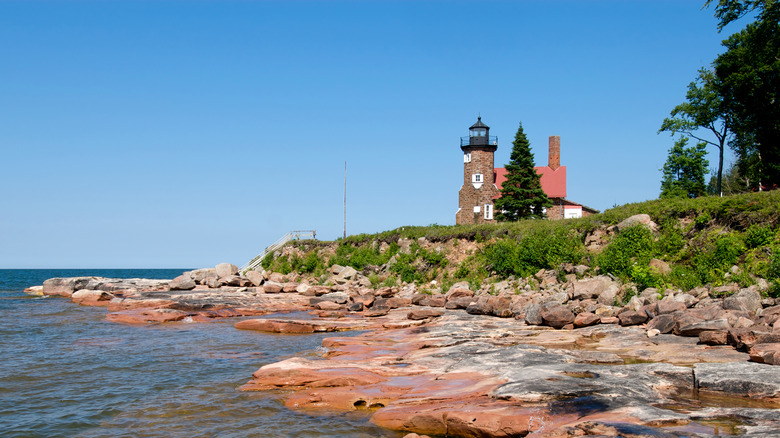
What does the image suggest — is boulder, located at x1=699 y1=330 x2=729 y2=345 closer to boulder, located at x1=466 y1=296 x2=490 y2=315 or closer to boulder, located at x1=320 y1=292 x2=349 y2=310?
boulder, located at x1=466 y1=296 x2=490 y2=315

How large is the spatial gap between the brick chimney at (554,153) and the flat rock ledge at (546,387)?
153ft

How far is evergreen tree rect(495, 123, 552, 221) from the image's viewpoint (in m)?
43.2

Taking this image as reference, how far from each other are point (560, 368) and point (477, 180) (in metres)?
44.2

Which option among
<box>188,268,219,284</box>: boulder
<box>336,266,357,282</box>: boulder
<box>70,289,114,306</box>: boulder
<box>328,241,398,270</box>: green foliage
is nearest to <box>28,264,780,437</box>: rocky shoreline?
<box>70,289,114,306</box>: boulder

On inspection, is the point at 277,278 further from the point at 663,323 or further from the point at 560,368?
the point at 560,368

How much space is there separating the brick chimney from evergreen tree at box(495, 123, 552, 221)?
13522 mm

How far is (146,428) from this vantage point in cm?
775

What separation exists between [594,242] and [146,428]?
19.0 metres

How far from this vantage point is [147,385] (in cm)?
1024

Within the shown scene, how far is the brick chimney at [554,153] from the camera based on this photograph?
186 ft

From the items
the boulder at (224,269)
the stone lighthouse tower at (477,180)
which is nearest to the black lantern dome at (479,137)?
the stone lighthouse tower at (477,180)

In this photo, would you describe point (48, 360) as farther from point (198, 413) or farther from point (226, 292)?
point (226, 292)

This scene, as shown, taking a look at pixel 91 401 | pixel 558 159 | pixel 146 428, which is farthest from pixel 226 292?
pixel 558 159

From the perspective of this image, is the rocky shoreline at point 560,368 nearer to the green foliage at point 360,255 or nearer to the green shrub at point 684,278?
the green shrub at point 684,278
